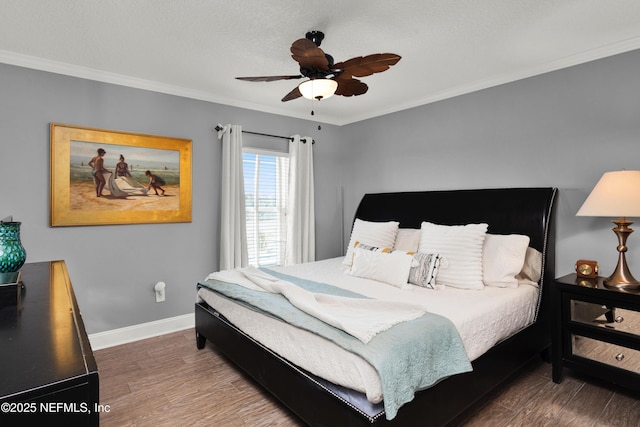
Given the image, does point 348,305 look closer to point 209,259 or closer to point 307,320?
point 307,320

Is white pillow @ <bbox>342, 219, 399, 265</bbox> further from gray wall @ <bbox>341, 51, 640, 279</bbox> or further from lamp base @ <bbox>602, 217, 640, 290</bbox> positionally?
lamp base @ <bbox>602, 217, 640, 290</bbox>

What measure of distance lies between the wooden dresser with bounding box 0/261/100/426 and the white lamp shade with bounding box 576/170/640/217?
283cm

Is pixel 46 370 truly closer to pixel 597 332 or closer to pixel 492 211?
pixel 597 332

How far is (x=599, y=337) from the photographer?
92.7 inches

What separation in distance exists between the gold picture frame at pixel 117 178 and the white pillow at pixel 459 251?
2.51 metres

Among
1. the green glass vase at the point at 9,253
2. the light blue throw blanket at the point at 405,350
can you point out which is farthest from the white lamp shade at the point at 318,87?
the green glass vase at the point at 9,253

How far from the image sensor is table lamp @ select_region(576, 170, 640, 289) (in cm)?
218

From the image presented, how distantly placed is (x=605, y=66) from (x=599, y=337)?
6.64ft

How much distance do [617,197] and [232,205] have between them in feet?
10.8

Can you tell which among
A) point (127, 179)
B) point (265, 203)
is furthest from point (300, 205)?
point (127, 179)

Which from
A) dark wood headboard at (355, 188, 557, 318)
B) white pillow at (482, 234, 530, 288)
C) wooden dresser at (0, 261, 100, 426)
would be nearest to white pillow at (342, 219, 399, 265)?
dark wood headboard at (355, 188, 557, 318)

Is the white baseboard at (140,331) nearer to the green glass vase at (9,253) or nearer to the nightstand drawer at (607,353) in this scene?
the green glass vase at (9,253)

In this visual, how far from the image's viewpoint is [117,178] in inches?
126

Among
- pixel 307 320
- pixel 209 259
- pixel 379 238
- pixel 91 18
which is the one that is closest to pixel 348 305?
pixel 307 320
